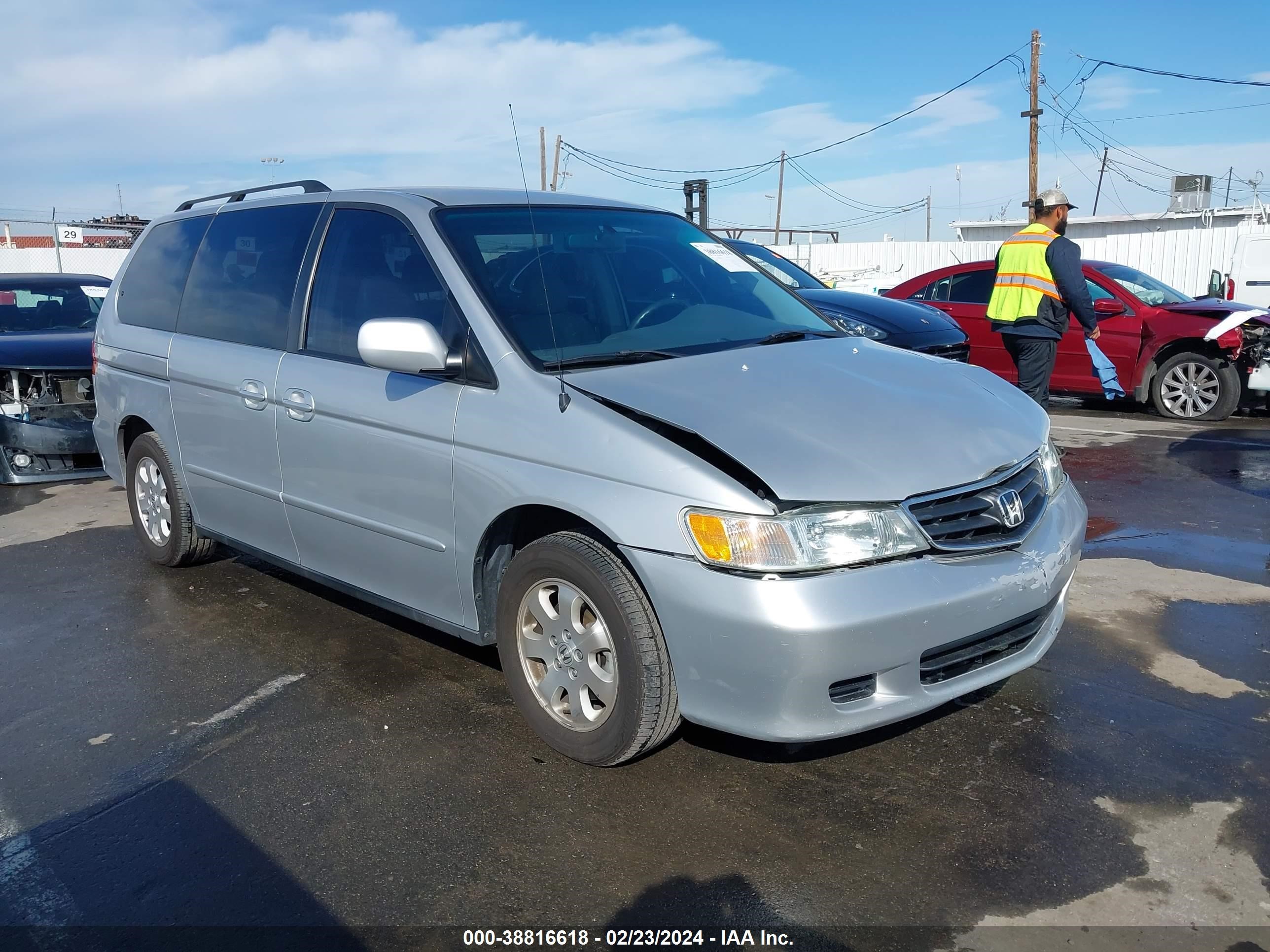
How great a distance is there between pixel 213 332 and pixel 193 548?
1.21m

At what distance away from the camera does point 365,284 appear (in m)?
4.01

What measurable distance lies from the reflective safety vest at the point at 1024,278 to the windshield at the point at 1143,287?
14.1ft

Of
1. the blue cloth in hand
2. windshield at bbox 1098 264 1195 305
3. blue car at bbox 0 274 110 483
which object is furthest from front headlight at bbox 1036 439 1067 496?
windshield at bbox 1098 264 1195 305

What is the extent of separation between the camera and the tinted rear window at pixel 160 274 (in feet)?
16.9

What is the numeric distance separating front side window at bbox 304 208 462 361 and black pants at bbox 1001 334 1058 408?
4.77 meters

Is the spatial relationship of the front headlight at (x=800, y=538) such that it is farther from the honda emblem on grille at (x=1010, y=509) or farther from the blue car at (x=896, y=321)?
the blue car at (x=896, y=321)

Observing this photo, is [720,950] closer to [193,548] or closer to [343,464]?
[343,464]

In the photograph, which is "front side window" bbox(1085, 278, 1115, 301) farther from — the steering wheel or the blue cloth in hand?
the steering wheel

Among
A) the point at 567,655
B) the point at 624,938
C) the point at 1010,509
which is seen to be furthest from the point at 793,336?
the point at 624,938

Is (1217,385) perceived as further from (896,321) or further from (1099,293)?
(896,321)

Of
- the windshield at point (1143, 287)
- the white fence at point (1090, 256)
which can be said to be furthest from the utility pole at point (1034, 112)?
the windshield at point (1143, 287)

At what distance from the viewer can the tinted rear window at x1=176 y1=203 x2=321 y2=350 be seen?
171 inches

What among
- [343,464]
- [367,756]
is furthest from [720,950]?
[343,464]

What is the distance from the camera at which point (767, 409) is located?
124 inches
